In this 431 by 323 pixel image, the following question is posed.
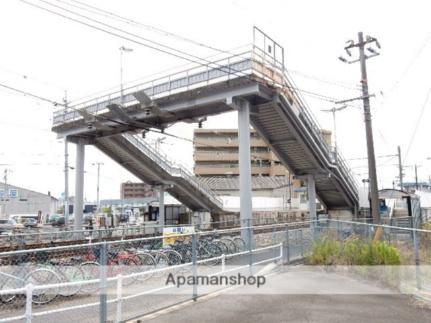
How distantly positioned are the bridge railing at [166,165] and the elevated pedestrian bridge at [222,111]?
10 centimetres

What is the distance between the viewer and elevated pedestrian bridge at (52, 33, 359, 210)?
20469mm

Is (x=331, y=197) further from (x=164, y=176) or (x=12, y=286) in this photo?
(x=12, y=286)

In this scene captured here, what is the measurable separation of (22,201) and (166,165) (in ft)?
185

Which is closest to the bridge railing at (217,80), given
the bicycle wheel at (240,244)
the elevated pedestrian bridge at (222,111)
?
the elevated pedestrian bridge at (222,111)

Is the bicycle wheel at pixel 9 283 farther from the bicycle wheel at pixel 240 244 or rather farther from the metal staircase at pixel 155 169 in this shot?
the metal staircase at pixel 155 169

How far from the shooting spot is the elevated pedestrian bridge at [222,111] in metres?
20.5

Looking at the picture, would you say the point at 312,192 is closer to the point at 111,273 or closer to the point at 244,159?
the point at 244,159

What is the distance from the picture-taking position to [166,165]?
106ft

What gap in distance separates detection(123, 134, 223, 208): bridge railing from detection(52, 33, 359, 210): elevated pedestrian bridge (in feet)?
0.31

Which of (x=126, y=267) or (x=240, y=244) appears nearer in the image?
(x=126, y=267)

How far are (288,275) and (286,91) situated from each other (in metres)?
11.9

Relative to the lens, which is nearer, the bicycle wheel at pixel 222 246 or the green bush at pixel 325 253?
the green bush at pixel 325 253

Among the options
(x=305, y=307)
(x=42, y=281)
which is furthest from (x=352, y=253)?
(x=42, y=281)

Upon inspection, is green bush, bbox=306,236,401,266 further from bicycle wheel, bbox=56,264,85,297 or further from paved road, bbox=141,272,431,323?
bicycle wheel, bbox=56,264,85,297
